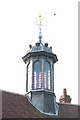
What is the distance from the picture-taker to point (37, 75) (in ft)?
77.8

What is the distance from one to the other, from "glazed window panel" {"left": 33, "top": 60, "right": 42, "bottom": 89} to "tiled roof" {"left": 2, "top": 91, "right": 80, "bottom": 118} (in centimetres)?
99

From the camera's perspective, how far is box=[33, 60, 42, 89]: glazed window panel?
2333cm

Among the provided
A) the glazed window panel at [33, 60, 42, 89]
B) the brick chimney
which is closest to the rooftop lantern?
the glazed window panel at [33, 60, 42, 89]

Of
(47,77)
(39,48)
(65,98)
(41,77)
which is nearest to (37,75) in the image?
(41,77)

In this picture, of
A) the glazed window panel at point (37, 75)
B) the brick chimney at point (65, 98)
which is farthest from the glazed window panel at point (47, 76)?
the brick chimney at point (65, 98)

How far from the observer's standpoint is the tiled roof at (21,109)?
20.4 metres

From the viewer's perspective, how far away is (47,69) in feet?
79.1

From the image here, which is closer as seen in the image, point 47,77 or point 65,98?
point 47,77

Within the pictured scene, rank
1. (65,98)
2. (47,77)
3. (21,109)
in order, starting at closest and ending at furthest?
(21,109) → (47,77) → (65,98)

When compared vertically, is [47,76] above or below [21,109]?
above

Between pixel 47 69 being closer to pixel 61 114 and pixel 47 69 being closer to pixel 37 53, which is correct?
pixel 37 53

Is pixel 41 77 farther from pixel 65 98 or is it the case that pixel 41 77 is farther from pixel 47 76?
pixel 65 98

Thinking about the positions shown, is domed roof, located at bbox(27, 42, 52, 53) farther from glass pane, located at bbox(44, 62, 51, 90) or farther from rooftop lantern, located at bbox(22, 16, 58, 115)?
glass pane, located at bbox(44, 62, 51, 90)

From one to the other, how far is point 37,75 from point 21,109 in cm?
305
